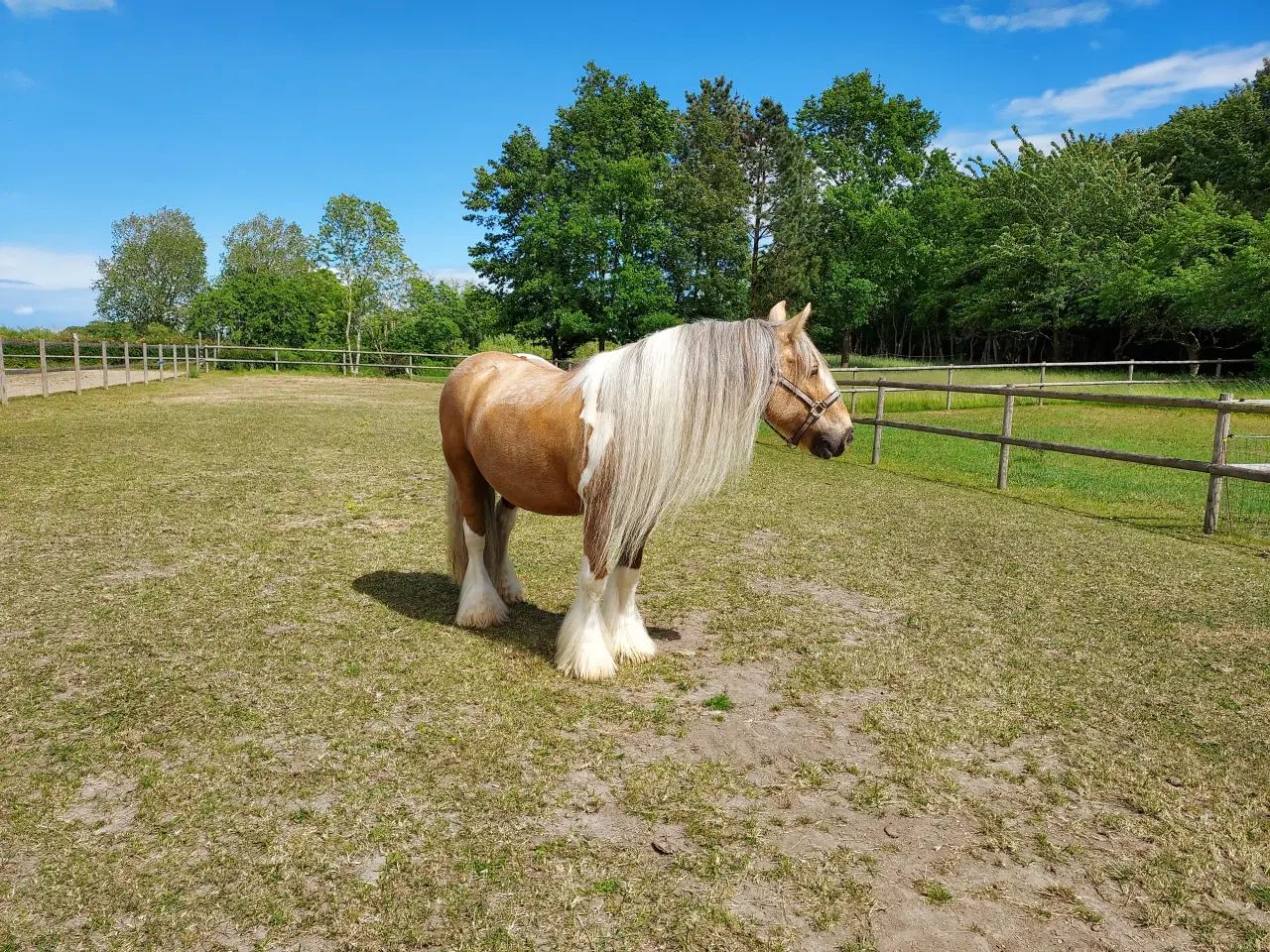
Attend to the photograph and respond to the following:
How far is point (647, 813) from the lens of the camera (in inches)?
97.5

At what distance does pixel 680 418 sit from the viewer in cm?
330

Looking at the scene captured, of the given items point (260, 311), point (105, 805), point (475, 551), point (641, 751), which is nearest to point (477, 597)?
point (475, 551)

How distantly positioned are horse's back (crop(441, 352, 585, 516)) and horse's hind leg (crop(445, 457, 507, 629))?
4.8 inches

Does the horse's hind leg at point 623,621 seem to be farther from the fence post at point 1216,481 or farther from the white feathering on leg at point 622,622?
the fence post at point 1216,481

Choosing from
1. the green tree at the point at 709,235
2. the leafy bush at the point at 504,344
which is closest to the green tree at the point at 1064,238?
the green tree at the point at 709,235

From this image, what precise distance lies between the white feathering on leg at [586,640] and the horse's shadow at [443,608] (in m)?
0.24

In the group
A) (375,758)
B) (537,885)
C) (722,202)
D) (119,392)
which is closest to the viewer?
(537,885)

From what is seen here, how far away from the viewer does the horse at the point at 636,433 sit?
10.8 feet

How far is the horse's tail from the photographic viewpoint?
436cm

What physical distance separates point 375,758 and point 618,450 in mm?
1600

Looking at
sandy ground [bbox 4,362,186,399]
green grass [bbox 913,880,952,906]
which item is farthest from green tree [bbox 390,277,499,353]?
green grass [bbox 913,880,952,906]

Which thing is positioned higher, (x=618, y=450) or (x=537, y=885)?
Answer: (x=618, y=450)

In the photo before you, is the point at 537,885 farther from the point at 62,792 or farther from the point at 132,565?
the point at 132,565

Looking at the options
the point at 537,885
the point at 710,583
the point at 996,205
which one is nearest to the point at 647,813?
the point at 537,885
